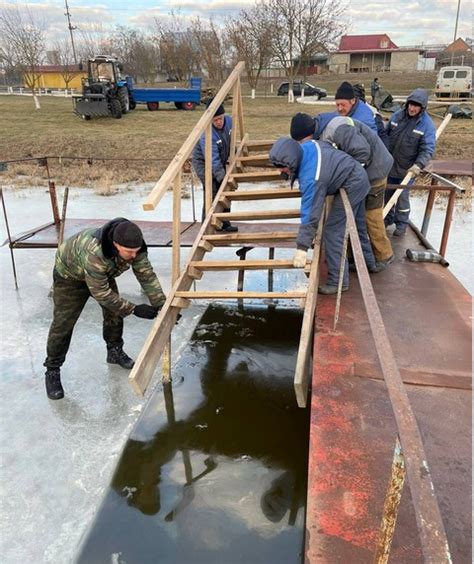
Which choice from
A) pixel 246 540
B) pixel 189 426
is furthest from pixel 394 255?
pixel 246 540

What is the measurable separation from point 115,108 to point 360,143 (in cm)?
1873

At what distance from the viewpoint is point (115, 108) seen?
19984mm

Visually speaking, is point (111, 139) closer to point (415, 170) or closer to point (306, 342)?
point (415, 170)

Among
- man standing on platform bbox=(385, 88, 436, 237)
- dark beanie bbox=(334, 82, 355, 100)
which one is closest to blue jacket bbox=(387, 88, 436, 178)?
man standing on platform bbox=(385, 88, 436, 237)

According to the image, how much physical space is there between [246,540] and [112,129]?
680 inches

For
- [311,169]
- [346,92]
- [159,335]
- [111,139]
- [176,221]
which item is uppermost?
[346,92]

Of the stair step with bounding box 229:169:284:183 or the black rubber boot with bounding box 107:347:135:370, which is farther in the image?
the stair step with bounding box 229:169:284:183

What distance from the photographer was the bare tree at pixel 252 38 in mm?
27359

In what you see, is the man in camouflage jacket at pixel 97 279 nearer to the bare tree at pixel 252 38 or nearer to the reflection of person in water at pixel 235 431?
the reflection of person in water at pixel 235 431

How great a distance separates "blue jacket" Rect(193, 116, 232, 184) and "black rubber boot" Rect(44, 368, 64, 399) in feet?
8.18

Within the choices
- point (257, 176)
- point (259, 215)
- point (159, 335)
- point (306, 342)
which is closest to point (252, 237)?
point (259, 215)

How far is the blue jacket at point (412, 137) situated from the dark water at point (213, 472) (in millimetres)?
2463

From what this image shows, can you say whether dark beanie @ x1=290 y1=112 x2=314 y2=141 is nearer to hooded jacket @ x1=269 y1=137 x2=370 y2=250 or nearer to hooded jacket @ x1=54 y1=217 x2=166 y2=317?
hooded jacket @ x1=269 y1=137 x2=370 y2=250

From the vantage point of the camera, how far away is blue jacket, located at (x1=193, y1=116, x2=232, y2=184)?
4785 mm
